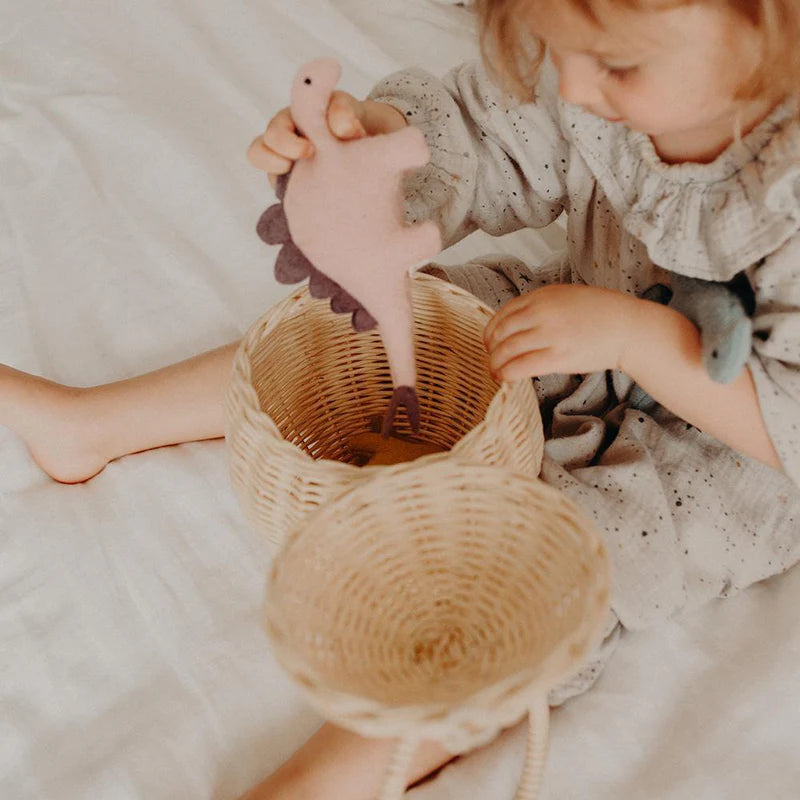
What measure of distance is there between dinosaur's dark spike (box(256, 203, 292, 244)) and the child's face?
204mm

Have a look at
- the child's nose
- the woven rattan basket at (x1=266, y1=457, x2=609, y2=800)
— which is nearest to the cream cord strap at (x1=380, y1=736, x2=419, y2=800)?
the woven rattan basket at (x1=266, y1=457, x2=609, y2=800)

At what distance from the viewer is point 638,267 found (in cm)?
81

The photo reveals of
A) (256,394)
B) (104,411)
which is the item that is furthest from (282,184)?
(104,411)

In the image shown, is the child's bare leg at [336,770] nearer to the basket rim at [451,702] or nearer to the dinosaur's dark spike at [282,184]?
the basket rim at [451,702]

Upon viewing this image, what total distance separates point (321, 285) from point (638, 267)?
32 cm

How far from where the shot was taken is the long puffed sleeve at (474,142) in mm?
844

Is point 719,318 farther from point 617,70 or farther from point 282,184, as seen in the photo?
point 282,184

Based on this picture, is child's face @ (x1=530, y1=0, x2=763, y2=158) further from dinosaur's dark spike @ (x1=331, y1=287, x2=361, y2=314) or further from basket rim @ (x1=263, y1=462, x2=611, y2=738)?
basket rim @ (x1=263, y1=462, x2=611, y2=738)

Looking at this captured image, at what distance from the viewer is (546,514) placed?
57cm

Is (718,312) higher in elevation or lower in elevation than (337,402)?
higher

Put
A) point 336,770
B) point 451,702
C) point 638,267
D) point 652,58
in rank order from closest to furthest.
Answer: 1. point 451,702
2. point 652,58
3. point 336,770
4. point 638,267

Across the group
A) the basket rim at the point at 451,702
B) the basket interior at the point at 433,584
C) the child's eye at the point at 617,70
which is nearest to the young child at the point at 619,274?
the child's eye at the point at 617,70

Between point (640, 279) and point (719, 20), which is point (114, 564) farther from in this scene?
point (719, 20)

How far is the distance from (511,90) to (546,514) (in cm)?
40
